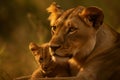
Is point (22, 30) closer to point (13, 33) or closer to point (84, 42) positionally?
point (13, 33)

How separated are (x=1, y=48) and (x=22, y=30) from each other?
0.78 ft

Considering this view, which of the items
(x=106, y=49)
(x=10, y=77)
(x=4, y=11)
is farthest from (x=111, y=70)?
(x=4, y=11)

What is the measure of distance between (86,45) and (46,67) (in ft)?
1.29

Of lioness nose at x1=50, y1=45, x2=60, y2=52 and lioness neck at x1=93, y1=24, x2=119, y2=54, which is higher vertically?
lioness nose at x1=50, y1=45, x2=60, y2=52

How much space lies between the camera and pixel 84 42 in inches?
103

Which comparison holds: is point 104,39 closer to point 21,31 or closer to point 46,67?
point 46,67

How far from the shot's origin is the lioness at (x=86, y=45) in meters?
2.59

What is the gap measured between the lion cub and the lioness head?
0.21 m

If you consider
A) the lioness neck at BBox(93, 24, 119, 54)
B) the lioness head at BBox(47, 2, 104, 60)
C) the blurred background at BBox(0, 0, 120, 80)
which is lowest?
the blurred background at BBox(0, 0, 120, 80)

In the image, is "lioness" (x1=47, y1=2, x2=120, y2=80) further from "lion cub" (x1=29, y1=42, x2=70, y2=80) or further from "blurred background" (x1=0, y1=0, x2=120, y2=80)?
"blurred background" (x1=0, y1=0, x2=120, y2=80)

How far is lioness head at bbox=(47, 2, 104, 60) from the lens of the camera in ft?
8.45

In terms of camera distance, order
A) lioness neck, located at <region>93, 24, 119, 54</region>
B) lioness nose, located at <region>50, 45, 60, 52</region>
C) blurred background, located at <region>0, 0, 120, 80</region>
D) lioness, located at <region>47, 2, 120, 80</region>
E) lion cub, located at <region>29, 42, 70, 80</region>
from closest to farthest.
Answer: lioness nose, located at <region>50, 45, 60, 52</region>
lioness, located at <region>47, 2, 120, 80</region>
lioness neck, located at <region>93, 24, 119, 54</region>
lion cub, located at <region>29, 42, 70, 80</region>
blurred background, located at <region>0, 0, 120, 80</region>

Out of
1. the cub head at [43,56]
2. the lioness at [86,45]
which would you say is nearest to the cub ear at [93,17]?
the lioness at [86,45]

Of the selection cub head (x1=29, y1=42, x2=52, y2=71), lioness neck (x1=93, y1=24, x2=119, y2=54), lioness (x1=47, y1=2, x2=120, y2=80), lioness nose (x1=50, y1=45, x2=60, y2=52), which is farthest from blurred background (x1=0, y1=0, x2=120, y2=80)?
lioness nose (x1=50, y1=45, x2=60, y2=52)
